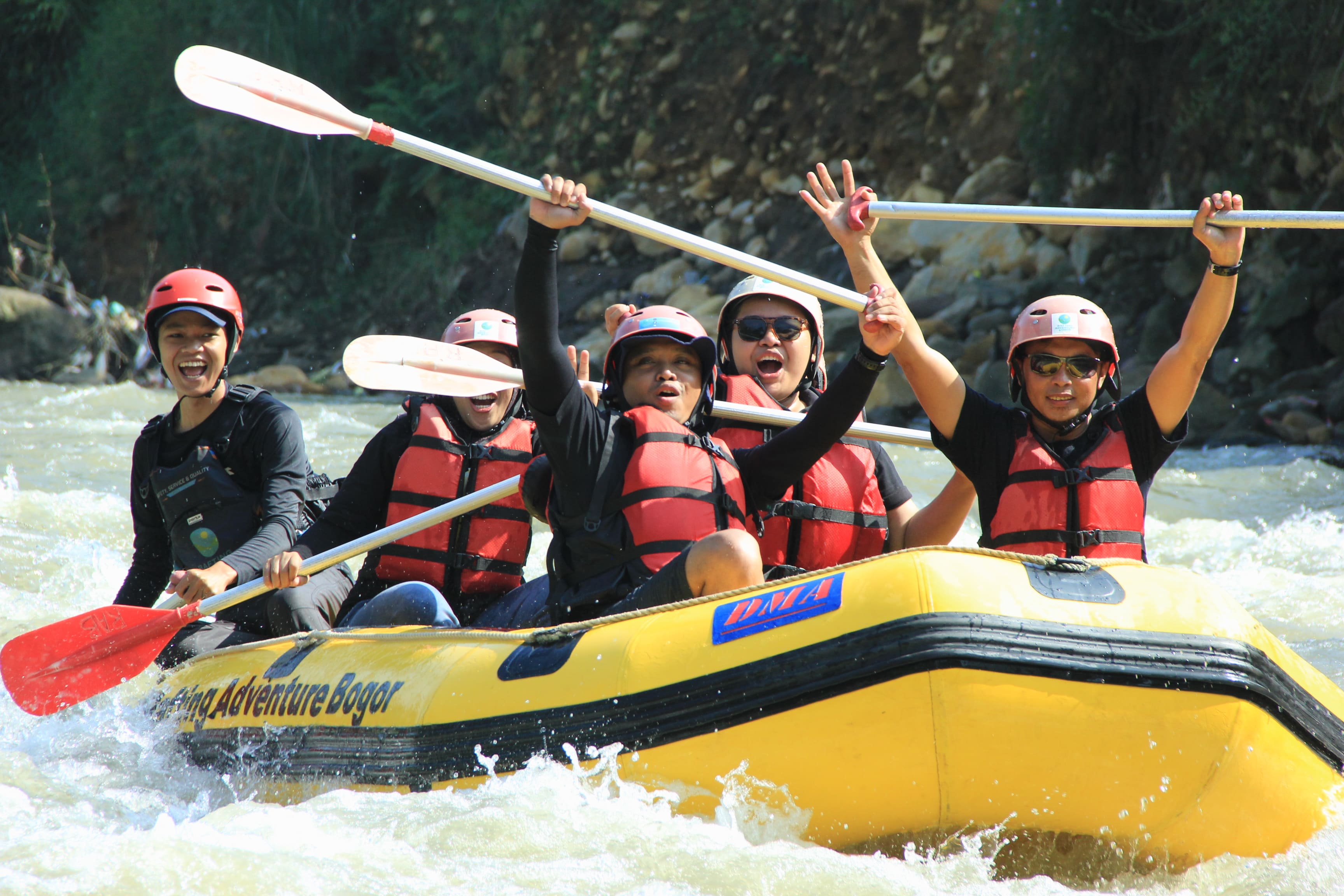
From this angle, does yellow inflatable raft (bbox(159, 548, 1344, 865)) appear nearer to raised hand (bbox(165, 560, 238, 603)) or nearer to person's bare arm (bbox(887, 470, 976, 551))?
person's bare arm (bbox(887, 470, 976, 551))

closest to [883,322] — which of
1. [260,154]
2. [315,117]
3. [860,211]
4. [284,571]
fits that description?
[860,211]

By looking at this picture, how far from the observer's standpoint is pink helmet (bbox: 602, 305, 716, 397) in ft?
10.8

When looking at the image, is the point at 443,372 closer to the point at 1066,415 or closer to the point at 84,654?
the point at 84,654

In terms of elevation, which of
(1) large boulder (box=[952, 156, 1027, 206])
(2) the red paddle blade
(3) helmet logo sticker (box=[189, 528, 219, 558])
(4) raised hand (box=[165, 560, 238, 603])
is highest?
(1) large boulder (box=[952, 156, 1027, 206])

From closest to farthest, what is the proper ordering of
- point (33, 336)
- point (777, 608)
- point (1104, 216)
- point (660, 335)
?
1. point (777, 608)
2. point (660, 335)
3. point (1104, 216)
4. point (33, 336)

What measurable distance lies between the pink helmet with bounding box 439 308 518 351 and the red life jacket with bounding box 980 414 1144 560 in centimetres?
178

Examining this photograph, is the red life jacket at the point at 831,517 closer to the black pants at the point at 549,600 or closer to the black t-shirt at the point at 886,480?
the black t-shirt at the point at 886,480

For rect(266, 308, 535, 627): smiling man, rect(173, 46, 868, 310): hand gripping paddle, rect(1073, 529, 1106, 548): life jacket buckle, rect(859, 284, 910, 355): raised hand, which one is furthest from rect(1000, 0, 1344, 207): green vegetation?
rect(266, 308, 535, 627): smiling man

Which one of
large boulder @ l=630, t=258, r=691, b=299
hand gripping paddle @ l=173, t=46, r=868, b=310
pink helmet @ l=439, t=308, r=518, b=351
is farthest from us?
large boulder @ l=630, t=258, r=691, b=299

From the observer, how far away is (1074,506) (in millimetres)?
3229

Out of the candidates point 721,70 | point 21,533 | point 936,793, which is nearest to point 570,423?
point 936,793

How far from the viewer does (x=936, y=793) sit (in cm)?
242

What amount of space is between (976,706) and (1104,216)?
1.63 meters

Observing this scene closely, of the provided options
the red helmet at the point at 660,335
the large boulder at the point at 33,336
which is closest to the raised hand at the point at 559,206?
the red helmet at the point at 660,335
